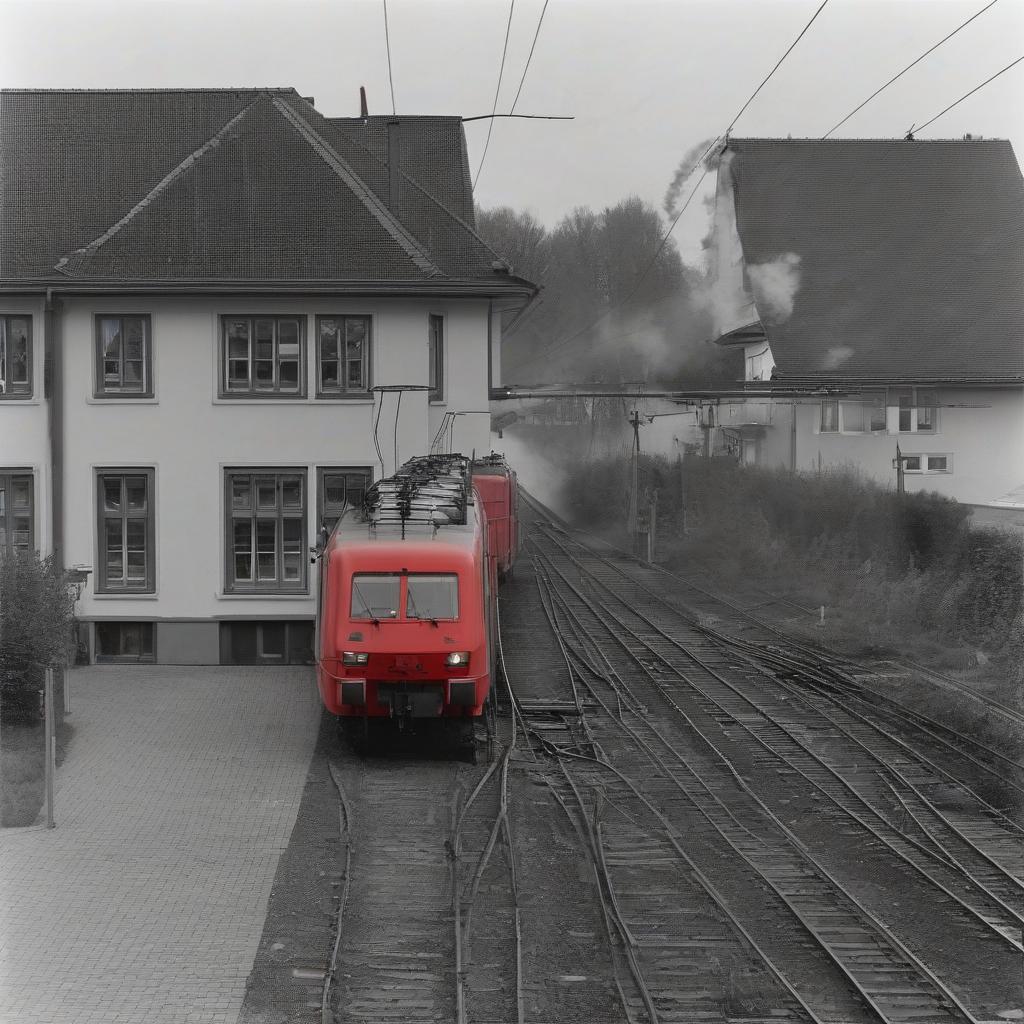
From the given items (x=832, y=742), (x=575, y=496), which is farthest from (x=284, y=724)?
(x=575, y=496)

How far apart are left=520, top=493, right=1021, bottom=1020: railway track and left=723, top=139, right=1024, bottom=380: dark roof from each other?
15.2 meters

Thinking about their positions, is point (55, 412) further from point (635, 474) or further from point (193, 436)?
point (635, 474)

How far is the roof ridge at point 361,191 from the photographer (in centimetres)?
2250

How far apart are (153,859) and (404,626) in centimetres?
418

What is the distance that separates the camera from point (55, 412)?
21750 mm

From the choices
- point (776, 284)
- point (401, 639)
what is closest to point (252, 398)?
point (401, 639)

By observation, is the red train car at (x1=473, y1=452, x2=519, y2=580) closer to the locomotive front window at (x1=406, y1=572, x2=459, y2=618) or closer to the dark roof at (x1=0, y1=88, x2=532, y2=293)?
the dark roof at (x1=0, y1=88, x2=532, y2=293)

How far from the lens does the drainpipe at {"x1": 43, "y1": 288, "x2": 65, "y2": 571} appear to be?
21.7 meters

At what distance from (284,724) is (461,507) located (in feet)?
12.4

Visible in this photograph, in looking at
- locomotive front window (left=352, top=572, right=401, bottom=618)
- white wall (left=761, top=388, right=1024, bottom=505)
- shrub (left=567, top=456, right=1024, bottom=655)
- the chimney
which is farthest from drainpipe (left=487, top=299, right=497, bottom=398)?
white wall (left=761, top=388, right=1024, bottom=505)

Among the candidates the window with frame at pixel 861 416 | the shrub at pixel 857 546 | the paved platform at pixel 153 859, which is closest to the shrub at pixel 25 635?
the paved platform at pixel 153 859

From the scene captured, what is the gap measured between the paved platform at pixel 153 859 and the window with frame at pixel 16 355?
5.40 meters

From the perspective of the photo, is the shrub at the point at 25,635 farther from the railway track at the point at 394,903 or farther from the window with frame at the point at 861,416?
the window with frame at the point at 861,416

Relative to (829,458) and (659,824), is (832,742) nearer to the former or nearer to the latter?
(659,824)
